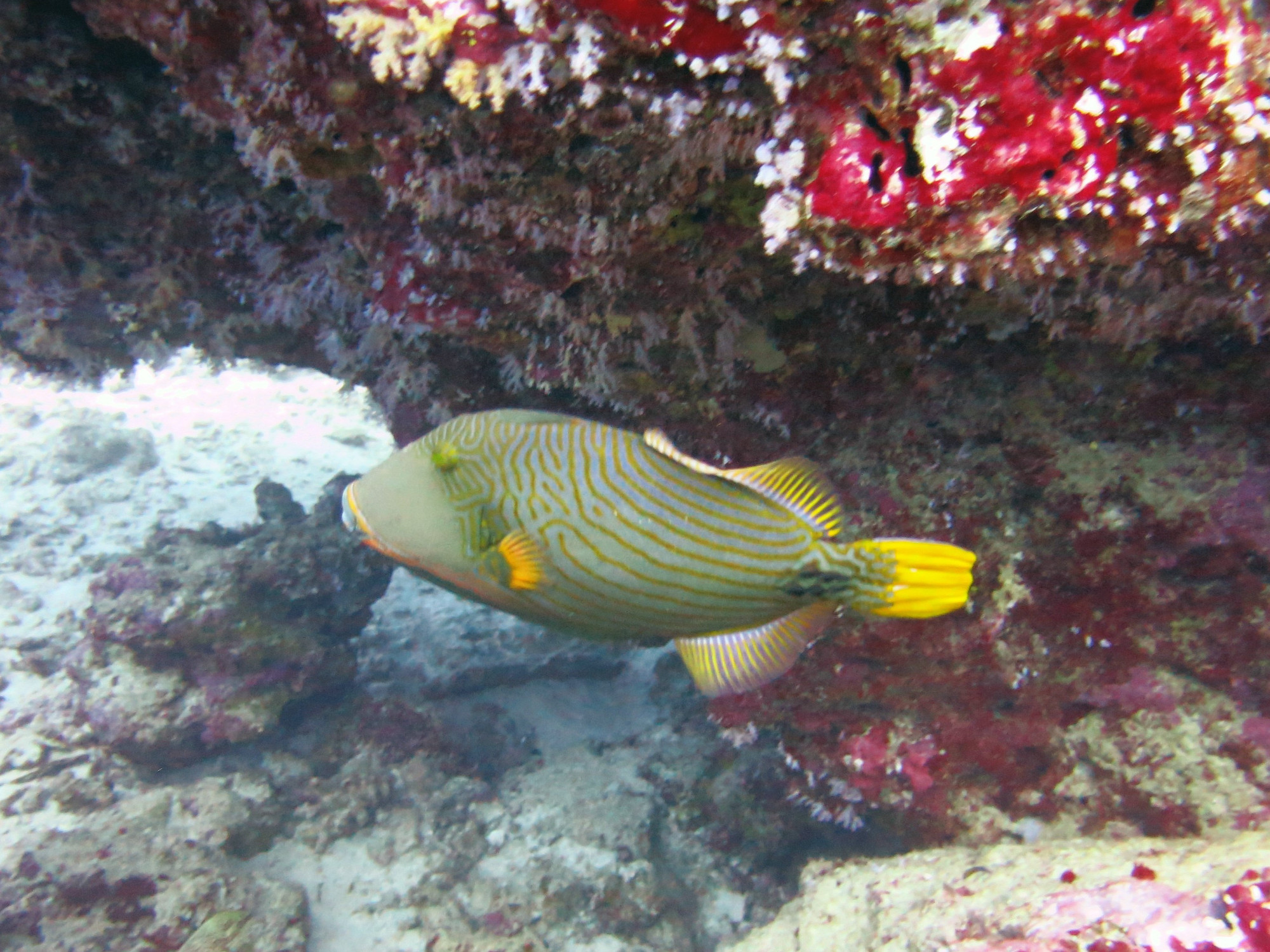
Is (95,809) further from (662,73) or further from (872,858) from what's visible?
(662,73)

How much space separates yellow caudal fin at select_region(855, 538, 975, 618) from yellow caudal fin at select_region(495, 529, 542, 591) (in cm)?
96

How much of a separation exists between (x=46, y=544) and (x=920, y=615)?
33.2ft

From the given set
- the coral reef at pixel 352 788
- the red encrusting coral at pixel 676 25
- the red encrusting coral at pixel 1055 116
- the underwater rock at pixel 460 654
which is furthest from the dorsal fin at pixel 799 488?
the underwater rock at pixel 460 654

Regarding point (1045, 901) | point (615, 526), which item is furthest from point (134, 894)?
point (1045, 901)

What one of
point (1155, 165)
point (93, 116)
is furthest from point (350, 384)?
point (1155, 165)

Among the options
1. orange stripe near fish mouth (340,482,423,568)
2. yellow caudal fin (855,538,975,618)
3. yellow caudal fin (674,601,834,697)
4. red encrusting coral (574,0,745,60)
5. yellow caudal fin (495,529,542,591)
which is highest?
red encrusting coral (574,0,745,60)

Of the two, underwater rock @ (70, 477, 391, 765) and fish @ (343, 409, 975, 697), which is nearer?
fish @ (343, 409, 975, 697)

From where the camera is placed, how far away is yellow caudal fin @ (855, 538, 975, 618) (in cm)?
185

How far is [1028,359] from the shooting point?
8.79 ft

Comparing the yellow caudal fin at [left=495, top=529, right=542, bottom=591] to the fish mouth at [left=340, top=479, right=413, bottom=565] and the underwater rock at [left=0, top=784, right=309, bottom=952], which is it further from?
the underwater rock at [left=0, top=784, right=309, bottom=952]

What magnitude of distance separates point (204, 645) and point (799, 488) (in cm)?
561

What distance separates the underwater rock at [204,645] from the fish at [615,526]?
4.44 metres

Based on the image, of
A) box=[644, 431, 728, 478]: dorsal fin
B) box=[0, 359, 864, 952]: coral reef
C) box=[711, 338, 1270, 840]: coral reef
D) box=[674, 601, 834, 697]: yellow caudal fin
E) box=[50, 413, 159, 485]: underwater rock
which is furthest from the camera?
box=[50, 413, 159, 485]: underwater rock

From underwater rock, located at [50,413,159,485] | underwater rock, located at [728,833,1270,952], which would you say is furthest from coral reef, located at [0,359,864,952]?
underwater rock, located at [50,413,159,485]
